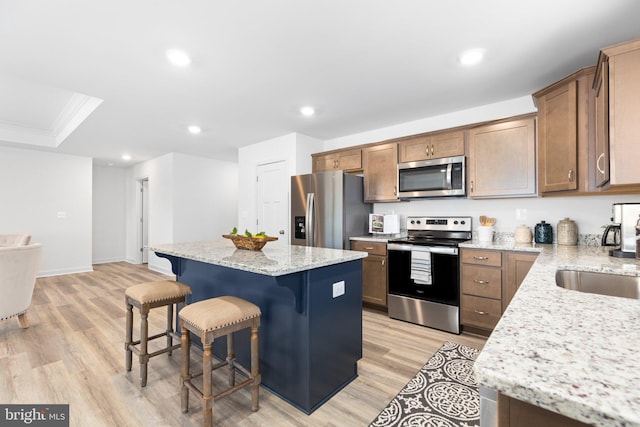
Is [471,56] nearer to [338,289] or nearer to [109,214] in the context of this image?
[338,289]

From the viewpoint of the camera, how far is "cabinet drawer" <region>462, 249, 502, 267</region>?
9.05ft

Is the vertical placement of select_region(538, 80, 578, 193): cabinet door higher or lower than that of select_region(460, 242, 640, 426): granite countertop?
higher

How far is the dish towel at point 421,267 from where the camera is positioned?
3.08 m

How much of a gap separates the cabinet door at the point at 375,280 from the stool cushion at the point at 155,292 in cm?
212

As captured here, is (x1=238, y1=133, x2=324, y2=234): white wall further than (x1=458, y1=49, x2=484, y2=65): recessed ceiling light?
Yes

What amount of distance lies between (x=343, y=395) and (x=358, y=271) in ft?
2.71

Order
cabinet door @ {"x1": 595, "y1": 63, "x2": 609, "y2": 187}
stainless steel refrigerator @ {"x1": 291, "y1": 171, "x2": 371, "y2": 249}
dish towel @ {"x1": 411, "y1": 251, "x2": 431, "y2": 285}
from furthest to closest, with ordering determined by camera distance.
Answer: stainless steel refrigerator @ {"x1": 291, "y1": 171, "x2": 371, "y2": 249} < dish towel @ {"x1": 411, "y1": 251, "x2": 431, "y2": 285} < cabinet door @ {"x1": 595, "y1": 63, "x2": 609, "y2": 187}

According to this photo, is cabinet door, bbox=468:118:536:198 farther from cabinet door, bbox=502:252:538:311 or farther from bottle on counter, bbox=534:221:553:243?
cabinet door, bbox=502:252:538:311

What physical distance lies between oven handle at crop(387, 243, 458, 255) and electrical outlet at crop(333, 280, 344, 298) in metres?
1.41

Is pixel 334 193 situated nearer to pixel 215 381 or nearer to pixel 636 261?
pixel 215 381

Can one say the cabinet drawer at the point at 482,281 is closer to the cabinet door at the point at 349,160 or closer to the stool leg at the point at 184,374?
the cabinet door at the point at 349,160

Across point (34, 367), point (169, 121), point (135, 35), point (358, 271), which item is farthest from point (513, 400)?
point (169, 121)

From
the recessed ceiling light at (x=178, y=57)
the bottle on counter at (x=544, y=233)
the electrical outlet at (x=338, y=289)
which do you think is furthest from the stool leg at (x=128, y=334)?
the bottle on counter at (x=544, y=233)

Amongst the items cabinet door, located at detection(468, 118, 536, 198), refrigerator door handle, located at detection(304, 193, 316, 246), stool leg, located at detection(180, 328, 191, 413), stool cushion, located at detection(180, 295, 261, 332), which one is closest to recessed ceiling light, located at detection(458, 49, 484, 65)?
cabinet door, located at detection(468, 118, 536, 198)
